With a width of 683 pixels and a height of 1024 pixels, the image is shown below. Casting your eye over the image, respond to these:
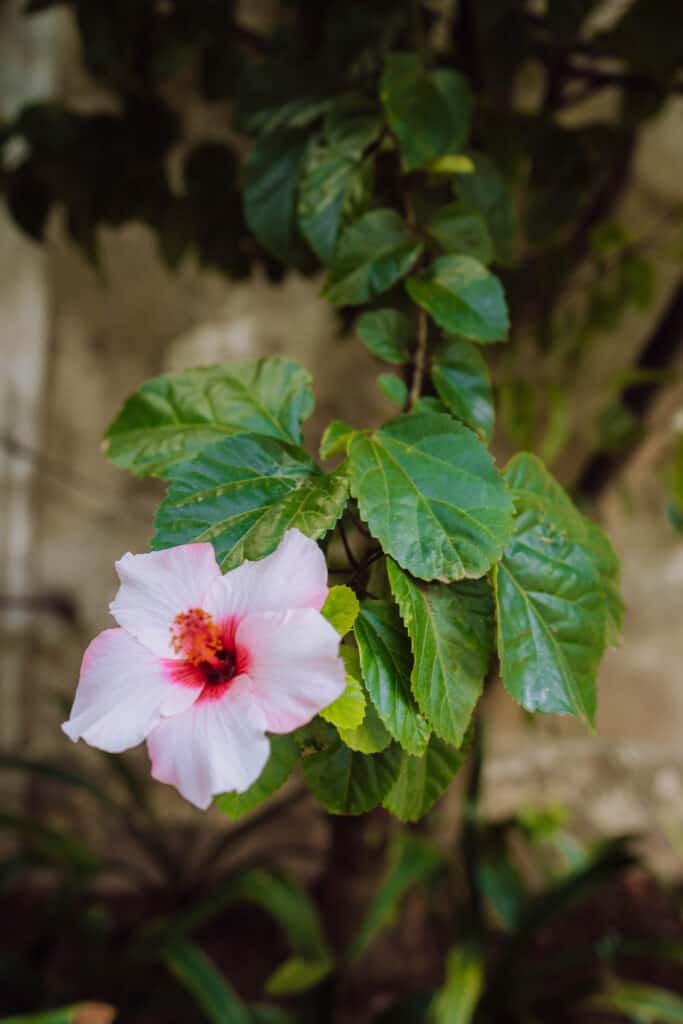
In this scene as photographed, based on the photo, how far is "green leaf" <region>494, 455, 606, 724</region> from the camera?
38 cm

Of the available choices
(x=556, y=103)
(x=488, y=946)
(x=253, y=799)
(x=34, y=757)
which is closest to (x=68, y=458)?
(x=34, y=757)

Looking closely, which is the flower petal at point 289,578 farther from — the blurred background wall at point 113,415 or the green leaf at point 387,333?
the blurred background wall at point 113,415

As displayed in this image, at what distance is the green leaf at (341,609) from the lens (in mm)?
333

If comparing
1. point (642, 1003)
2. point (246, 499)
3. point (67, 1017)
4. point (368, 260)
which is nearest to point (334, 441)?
point (246, 499)

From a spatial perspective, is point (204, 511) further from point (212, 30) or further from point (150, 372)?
point (150, 372)

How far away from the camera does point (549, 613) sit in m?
0.40

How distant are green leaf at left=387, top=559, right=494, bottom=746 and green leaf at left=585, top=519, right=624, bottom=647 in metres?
0.12

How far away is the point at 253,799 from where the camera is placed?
0.35 metres

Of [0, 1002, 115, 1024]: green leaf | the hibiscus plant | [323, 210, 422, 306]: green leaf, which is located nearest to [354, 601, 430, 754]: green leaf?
the hibiscus plant

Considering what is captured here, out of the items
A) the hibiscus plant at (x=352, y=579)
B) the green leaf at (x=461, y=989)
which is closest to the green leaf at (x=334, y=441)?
the hibiscus plant at (x=352, y=579)

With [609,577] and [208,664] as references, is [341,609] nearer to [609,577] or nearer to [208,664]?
[208,664]

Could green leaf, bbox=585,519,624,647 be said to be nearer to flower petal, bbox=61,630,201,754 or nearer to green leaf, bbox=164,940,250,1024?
flower petal, bbox=61,630,201,754

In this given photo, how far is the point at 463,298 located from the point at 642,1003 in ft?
3.79

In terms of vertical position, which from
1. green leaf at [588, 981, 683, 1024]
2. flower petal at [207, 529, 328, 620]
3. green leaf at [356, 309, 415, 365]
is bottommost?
green leaf at [588, 981, 683, 1024]
